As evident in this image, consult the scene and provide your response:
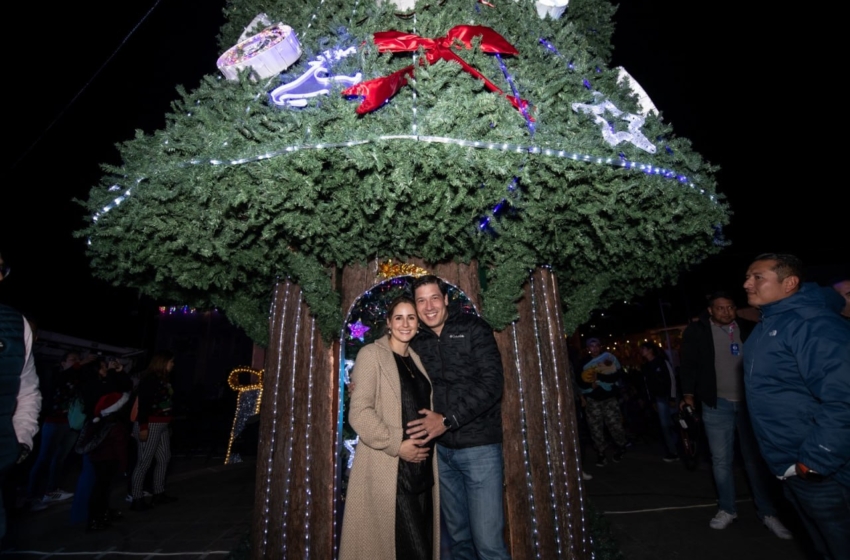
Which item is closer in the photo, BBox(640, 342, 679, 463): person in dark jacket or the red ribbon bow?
the red ribbon bow

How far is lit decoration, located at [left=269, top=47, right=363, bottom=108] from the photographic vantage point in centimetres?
227

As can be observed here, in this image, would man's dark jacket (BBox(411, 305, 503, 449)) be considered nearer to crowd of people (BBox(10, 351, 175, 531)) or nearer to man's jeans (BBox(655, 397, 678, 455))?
crowd of people (BBox(10, 351, 175, 531))

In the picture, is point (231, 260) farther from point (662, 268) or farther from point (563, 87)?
point (662, 268)

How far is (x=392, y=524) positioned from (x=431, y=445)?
0.57 meters

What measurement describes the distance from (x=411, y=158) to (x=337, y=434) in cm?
250

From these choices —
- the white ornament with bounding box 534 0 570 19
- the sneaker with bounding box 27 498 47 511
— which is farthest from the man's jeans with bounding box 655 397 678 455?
the sneaker with bounding box 27 498 47 511

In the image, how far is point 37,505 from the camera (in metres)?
6.26

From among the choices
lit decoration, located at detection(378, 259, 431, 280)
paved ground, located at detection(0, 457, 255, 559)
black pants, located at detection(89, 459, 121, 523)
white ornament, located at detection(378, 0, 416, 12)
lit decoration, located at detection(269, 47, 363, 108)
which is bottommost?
paved ground, located at detection(0, 457, 255, 559)

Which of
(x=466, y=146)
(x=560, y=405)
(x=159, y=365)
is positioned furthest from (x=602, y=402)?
(x=159, y=365)

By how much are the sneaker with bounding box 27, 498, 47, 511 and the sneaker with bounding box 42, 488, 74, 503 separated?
0.33 feet

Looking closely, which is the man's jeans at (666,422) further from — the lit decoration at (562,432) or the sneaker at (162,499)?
the sneaker at (162,499)

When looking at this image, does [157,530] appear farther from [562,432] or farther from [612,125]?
[612,125]

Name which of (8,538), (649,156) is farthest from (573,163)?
(8,538)

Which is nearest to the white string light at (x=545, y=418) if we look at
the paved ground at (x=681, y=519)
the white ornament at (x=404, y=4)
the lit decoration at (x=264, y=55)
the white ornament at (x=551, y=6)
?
the paved ground at (x=681, y=519)
